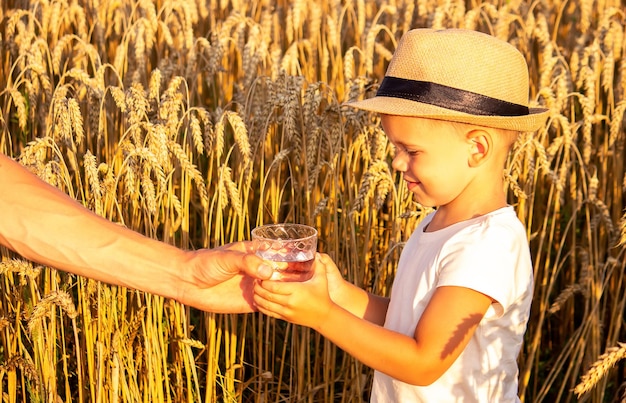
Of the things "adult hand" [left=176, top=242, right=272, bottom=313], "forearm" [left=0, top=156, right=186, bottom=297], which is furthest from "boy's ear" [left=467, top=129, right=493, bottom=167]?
"forearm" [left=0, top=156, right=186, bottom=297]

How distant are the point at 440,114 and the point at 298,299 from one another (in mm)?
467

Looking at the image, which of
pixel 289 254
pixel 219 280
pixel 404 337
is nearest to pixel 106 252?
pixel 219 280

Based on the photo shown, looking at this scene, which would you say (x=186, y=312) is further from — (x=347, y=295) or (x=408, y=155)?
(x=408, y=155)

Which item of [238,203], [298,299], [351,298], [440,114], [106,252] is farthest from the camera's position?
[238,203]

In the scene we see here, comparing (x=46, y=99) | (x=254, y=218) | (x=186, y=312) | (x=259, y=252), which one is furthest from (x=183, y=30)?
(x=259, y=252)

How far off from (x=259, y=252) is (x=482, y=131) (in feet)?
1.71

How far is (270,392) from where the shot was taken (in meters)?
2.63

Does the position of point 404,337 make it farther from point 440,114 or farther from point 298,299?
point 440,114

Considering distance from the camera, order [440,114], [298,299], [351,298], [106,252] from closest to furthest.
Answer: [298,299], [440,114], [106,252], [351,298]

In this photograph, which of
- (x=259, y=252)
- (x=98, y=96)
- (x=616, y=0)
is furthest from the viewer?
(x=616, y=0)

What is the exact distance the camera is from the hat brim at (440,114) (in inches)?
67.8

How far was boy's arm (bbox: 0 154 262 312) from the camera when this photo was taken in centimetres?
174

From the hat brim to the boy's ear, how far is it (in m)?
0.02

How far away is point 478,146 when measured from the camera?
5.81 ft
